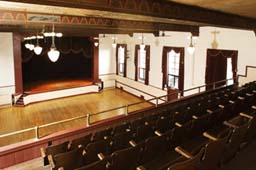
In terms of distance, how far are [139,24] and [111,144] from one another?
188 inches

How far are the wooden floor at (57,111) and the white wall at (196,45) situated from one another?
1.97 m

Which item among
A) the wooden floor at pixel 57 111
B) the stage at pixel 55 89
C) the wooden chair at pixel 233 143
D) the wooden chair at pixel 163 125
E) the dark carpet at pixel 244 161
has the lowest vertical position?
the wooden floor at pixel 57 111

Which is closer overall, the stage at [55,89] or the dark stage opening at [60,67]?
the stage at [55,89]

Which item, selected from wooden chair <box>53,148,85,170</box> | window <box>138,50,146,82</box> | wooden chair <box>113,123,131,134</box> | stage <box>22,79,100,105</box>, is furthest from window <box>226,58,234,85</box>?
stage <box>22,79,100,105</box>

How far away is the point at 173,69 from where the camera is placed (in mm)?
→ 10805

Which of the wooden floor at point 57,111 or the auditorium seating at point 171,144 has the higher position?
the auditorium seating at point 171,144

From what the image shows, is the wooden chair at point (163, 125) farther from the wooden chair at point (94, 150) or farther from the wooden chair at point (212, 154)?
the wooden chair at point (212, 154)

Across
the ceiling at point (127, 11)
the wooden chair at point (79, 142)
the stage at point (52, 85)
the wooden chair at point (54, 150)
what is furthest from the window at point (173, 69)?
the wooden chair at point (54, 150)

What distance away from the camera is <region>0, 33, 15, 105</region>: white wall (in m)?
10.8

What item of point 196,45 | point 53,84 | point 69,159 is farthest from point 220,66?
point 53,84

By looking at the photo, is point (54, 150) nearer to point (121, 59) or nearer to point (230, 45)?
point (230, 45)

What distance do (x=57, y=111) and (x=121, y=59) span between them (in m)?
5.76

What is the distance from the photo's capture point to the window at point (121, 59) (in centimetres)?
1420

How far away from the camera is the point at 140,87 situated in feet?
42.2
